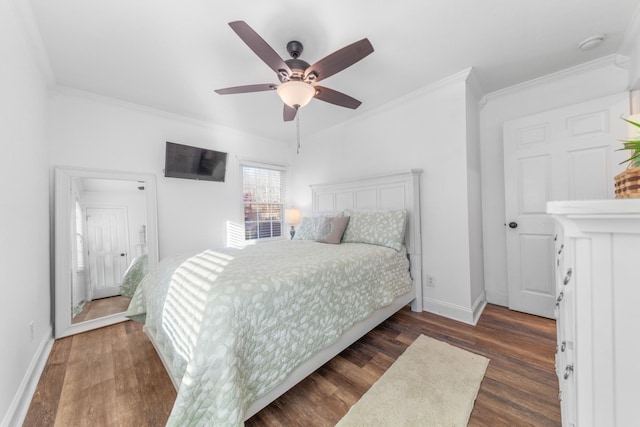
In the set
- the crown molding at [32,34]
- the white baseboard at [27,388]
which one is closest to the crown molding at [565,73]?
the crown molding at [32,34]

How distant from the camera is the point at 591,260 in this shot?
2.24 feet

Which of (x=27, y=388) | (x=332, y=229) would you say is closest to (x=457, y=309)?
(x=332, y=229)

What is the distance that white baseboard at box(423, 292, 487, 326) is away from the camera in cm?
243

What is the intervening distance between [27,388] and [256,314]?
5.55 ft

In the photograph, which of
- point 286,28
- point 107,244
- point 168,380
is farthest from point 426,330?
point 107,244

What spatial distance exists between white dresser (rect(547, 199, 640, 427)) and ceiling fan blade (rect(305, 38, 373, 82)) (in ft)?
4.61

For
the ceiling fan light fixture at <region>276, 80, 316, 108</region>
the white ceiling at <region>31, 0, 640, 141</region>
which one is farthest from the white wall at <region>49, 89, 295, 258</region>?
the ceiling fan light fixture at <region>276, 80, 316, 108</region>

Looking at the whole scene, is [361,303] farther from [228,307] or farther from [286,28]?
[286,28]

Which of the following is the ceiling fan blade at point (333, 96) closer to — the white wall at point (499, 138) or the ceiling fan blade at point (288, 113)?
the ceiling fan blade at point (288, 113)

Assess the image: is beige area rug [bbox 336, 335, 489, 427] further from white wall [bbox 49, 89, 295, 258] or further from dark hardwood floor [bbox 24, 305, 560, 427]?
white wall [bbox 49, 89, 295, 258]

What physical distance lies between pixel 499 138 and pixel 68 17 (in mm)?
4094

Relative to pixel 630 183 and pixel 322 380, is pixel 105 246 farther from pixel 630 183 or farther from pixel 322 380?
pixel 630 183

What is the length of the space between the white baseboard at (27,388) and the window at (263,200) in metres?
2.38

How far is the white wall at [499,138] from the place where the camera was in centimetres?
245
